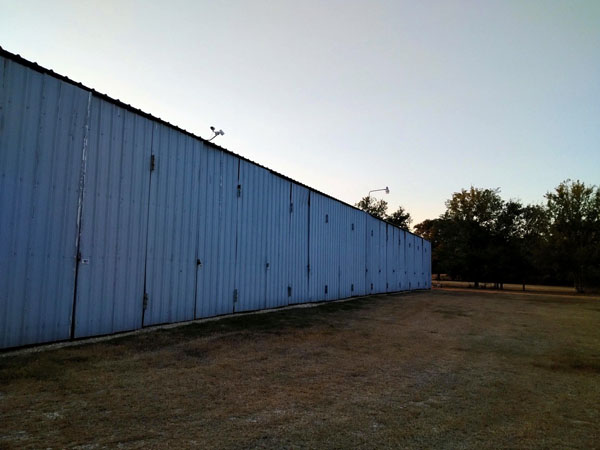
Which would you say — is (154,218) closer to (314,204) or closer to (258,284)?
(258,284)

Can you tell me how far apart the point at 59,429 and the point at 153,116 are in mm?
6648

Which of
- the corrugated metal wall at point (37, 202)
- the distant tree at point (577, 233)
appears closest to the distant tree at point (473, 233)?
the distant tree at point (577, 233)

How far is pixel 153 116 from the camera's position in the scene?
826 centimetres

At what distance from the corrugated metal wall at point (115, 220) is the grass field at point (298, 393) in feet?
2.91

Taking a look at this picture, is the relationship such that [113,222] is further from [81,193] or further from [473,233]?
[473,233]

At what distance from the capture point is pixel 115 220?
7438mm

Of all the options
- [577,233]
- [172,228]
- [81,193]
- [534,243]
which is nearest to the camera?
[81,193]

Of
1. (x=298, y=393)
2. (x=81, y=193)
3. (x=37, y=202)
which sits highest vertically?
(x=81, y=193)

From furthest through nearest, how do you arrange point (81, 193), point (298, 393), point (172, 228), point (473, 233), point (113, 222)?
point (473, 233), point (172, 228), point (113, 222), point (81, 193), point (298, 393)

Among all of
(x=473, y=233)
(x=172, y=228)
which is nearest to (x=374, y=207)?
(x=473, y=233)

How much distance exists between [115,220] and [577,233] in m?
37.6

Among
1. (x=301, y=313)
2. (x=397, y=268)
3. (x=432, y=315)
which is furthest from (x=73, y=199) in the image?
(x=397, y=268)

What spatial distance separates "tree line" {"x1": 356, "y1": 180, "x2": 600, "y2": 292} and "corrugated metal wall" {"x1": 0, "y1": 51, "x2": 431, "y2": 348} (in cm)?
3071

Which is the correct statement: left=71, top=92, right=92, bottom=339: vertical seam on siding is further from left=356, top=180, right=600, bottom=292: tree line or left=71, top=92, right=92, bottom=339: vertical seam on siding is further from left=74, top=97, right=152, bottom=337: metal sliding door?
left=356, top=180, right=600, bottom=292: tree line
